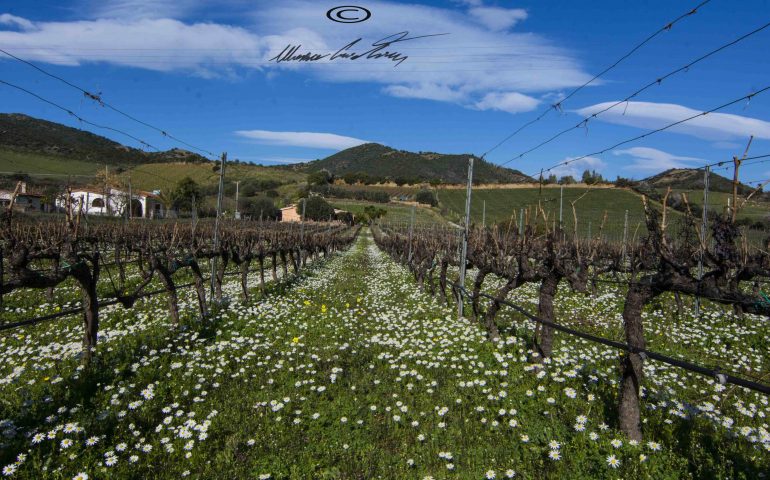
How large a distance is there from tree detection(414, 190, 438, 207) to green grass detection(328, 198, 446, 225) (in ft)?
6.63

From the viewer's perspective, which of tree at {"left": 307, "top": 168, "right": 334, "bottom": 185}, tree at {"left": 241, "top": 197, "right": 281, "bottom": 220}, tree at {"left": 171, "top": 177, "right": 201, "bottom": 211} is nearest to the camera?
tree at {"left": 171, "top": 177, "right": 201, "bottom": 211}

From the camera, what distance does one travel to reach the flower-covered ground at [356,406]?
5.05m

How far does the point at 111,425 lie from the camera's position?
583 centimetres

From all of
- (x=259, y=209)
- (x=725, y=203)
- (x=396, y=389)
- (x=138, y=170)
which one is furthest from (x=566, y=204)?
(x=138, y=170)

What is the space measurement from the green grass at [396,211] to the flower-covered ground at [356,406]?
64524 mm

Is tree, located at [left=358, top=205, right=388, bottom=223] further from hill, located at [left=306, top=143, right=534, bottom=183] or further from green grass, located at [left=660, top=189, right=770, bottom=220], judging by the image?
green grass, located at [left=660, top=189, right=770, bottom=220]

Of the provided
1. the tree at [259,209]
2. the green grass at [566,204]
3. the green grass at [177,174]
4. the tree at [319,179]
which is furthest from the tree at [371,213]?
the green grass at [177,174]

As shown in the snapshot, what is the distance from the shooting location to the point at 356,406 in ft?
22.2

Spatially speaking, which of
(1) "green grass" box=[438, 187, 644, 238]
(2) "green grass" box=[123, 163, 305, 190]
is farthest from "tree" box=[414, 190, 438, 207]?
(2) "green grass" box=[123, 163, 305, 190]

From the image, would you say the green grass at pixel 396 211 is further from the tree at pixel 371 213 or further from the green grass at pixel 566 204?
the green grass at pixel 566 204

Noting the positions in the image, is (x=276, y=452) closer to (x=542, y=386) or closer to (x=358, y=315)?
(x=542, y=386)

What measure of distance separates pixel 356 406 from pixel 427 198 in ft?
295

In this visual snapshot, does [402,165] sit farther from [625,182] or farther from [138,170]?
[625,182]

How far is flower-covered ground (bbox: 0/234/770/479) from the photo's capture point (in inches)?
199
